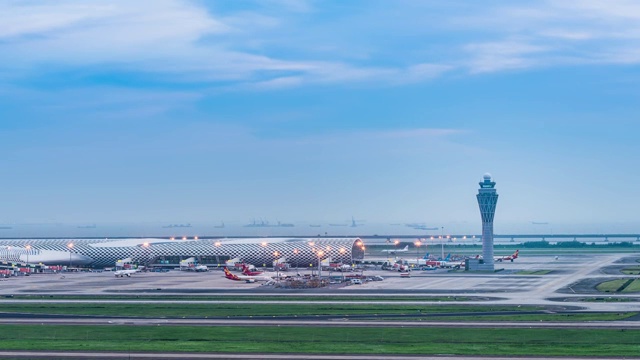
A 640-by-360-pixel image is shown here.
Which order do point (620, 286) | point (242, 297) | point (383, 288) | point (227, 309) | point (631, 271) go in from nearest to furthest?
point (227, 309), point (242, 297), point (620, 286), point (383, 288), point (631, 271)

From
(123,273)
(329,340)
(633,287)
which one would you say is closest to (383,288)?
(633,287)

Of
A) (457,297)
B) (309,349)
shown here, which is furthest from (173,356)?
(457,297)

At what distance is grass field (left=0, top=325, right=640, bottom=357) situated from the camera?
70.1m

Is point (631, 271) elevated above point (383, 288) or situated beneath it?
elevated above

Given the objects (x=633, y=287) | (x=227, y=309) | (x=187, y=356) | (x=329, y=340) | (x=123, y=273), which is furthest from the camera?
(x=123, y=273)

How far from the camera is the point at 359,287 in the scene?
138250mm

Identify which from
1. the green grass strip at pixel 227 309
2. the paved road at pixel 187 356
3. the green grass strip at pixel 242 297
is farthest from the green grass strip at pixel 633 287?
the paved road at pixel 187 356

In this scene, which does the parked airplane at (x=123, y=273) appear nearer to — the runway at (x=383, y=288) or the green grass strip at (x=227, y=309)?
the runway at (x=383, y=288)

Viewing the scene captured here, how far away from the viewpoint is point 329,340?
75688 mm

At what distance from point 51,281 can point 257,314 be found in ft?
241

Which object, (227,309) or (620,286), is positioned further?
(620,286)

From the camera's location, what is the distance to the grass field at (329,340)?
70062 mm

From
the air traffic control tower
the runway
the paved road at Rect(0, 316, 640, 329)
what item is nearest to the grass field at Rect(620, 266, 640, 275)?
the runway

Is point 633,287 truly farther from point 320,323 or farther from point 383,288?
point 320,323
